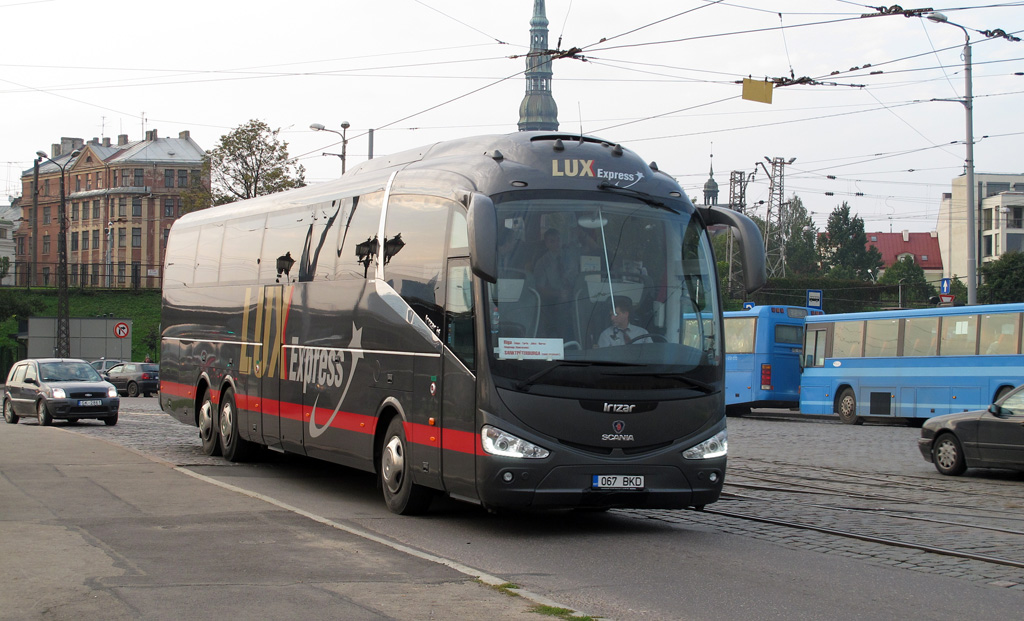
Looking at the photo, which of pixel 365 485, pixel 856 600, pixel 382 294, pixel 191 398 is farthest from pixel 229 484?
pixel 856 600

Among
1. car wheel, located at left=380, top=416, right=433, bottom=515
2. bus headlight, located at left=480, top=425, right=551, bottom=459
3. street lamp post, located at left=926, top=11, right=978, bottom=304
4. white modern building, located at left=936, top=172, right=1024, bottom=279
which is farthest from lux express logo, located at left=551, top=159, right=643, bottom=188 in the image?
white modern building, located at left=936, top=172, right=1024, bottom=279

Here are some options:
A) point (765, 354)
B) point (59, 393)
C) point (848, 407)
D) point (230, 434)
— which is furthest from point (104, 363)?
point (230, 434)

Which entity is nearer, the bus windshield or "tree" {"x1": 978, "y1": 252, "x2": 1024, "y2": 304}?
the bus windshield

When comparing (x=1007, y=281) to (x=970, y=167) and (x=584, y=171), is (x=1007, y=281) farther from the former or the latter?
(x=584, y=171)

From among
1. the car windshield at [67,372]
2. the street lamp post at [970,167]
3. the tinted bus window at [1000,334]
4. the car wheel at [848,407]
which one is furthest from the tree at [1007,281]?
the car windshield at [67,372]

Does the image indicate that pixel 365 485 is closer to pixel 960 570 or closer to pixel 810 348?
pixel 960 570

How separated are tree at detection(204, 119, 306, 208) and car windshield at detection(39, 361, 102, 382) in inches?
867

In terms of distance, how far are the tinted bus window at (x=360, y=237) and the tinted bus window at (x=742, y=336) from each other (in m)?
22.7

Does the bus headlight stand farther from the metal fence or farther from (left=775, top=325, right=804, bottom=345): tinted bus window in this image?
the metal fence

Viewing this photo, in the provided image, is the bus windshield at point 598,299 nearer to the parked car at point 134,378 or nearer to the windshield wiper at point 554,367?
the windshield wiper at point 554,367

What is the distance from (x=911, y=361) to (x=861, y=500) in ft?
53.4

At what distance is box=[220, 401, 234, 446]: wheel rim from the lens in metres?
16.5

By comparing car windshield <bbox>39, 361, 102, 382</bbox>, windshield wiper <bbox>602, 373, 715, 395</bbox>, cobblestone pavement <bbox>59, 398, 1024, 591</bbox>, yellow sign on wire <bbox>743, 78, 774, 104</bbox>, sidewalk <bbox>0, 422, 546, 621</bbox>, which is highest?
yellow sign on wire <bbox>743, 78, 774, 104</bbox>

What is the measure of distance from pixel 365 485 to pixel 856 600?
808 cm
